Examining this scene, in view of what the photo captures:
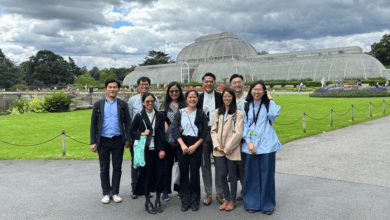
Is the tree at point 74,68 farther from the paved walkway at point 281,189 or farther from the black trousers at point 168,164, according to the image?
the black trousers at point 168,164

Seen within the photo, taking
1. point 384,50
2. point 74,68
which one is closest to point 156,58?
point 74,68

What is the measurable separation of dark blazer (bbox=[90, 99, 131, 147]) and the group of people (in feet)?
0.06

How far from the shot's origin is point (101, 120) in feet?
17.5

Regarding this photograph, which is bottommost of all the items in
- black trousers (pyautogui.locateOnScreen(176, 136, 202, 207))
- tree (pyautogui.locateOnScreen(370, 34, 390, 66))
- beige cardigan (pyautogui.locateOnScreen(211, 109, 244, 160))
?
black trousers (pyautogui.locateOnScreen(176, 136, 202, 207))

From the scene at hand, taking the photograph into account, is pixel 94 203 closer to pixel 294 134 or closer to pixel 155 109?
pixel 155 109

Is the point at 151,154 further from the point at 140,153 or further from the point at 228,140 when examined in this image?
the point at 228,140

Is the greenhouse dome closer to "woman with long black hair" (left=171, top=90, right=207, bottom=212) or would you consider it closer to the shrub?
the shrub

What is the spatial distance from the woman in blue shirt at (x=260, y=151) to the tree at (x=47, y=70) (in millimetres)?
94864

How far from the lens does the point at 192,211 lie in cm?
493

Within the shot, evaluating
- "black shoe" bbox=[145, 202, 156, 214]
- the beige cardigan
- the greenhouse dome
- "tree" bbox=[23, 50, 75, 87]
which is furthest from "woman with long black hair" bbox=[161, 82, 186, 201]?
"tree" bbox=[23, 50, 75, 87]

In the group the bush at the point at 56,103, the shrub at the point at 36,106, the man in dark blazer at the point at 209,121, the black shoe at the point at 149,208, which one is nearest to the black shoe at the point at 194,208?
the man in dark blazer at the point at 209,121

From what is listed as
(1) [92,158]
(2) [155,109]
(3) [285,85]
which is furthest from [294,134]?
(3) [285,85]

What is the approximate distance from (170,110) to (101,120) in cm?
118

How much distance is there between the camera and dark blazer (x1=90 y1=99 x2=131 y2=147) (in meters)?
5.32
